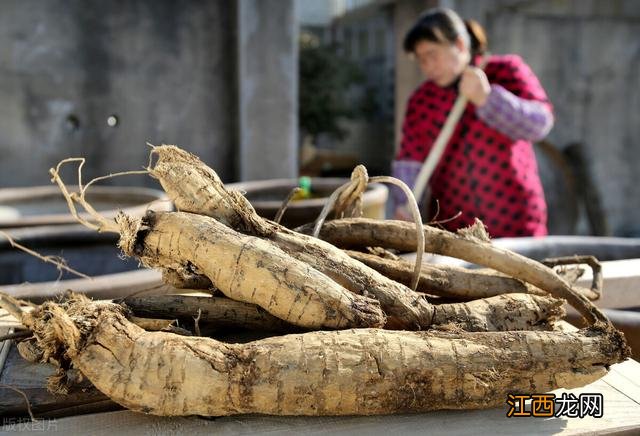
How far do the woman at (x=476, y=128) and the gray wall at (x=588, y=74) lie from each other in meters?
4.03

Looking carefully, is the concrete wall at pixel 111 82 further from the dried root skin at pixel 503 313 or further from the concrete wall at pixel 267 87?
the dried root skin at pixel 503 313

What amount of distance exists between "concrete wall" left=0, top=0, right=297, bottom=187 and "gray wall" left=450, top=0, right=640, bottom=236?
2.24 m

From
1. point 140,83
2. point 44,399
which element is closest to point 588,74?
point 140,83

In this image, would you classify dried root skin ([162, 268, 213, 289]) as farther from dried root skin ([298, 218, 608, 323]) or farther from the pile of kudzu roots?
dried root skin ([298, 218, 608, 323])

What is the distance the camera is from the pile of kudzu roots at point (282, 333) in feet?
3.61

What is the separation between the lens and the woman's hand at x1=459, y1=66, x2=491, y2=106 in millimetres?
2590

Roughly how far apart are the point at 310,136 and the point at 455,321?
34.5 ft

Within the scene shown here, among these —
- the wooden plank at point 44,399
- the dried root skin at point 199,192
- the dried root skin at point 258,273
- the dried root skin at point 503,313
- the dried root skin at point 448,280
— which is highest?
the dried root skin at point 199,192

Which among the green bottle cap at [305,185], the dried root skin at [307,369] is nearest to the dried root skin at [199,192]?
the dried root skin at [307,369]

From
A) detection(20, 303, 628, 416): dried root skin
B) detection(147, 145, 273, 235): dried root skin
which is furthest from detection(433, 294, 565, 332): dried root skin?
detection(147, 145, 273, 235): dried root skin

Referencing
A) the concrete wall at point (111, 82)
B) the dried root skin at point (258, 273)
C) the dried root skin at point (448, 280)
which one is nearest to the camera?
the dried root skin at point (258, 273)

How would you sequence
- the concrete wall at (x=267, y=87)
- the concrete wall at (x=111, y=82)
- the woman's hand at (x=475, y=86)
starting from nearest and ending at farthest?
the woman's hand at (x=475, y=86) < the concrete wall at (x=111, y=82) < the concrete wall at (x=267, y=87)

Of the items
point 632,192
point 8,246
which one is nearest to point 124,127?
point 8,246

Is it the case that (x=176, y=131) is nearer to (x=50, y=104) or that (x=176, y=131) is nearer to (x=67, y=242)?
(x=50, y=104)
